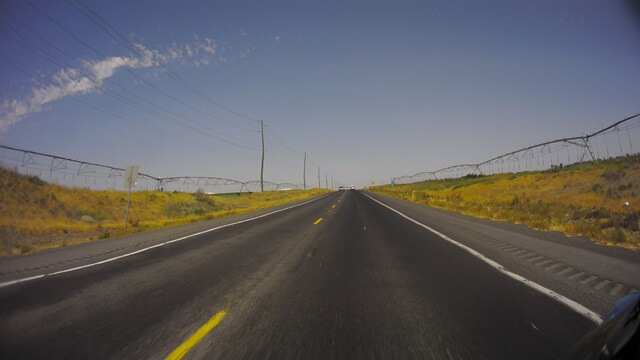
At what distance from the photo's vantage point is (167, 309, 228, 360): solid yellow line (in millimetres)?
3203

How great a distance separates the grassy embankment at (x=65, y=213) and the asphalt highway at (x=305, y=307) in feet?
27.9

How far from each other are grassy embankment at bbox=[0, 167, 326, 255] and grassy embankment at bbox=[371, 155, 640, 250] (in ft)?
56.7

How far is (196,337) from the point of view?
11.8 feet

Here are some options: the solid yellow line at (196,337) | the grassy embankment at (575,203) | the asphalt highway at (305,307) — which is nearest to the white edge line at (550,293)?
the asphalt highway at (305,307)

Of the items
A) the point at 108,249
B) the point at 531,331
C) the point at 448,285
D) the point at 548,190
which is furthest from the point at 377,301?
the point at 548,190

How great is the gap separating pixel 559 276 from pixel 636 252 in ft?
12.3

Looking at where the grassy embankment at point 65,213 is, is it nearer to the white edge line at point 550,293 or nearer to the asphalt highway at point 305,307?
the asphalt highway at point 305,307

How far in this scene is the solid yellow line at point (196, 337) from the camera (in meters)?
3.20

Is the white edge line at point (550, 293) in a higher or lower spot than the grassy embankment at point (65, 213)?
lower

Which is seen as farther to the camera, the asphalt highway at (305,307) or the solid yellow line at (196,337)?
the asphalt highway at (305,307)

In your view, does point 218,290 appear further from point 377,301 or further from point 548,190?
point 548,190

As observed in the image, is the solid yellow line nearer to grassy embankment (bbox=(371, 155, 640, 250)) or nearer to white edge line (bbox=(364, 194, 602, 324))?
white edge line (bbox=(364, 194, 602, 324))

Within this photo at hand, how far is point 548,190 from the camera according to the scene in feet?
103

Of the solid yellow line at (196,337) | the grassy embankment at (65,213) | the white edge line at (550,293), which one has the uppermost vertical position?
the grassy embankment at (65,213)
